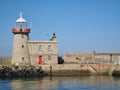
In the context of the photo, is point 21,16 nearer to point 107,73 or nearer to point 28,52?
point 28,52

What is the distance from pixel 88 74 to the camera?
51188mm

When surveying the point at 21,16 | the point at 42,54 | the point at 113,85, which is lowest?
the point at 113,85

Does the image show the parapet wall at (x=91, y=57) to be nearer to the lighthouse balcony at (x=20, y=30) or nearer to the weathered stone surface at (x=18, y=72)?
the weathered stone surface at (x=18, y=72)

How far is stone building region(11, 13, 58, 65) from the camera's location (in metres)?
50.3

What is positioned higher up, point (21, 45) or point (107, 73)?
point (21, 45)

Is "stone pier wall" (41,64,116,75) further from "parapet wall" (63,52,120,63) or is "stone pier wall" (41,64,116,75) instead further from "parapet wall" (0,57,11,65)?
"parapet wall" (0,57,11,65)

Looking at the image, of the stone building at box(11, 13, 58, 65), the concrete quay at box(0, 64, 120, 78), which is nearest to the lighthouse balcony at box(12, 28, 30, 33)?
the stone building at box(11, 13, 58, 65)

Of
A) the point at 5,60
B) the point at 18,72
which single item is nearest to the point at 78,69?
the point at 18,72

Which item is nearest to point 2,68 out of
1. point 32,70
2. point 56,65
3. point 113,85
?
point 32,70

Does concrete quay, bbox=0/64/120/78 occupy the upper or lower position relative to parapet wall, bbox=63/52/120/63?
lower

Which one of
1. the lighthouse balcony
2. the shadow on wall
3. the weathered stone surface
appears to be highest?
Result: the lighthouse balcony

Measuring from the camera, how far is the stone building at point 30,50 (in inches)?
1982

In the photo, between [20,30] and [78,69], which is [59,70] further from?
[20,30]

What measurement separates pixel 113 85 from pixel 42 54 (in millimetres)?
15350
